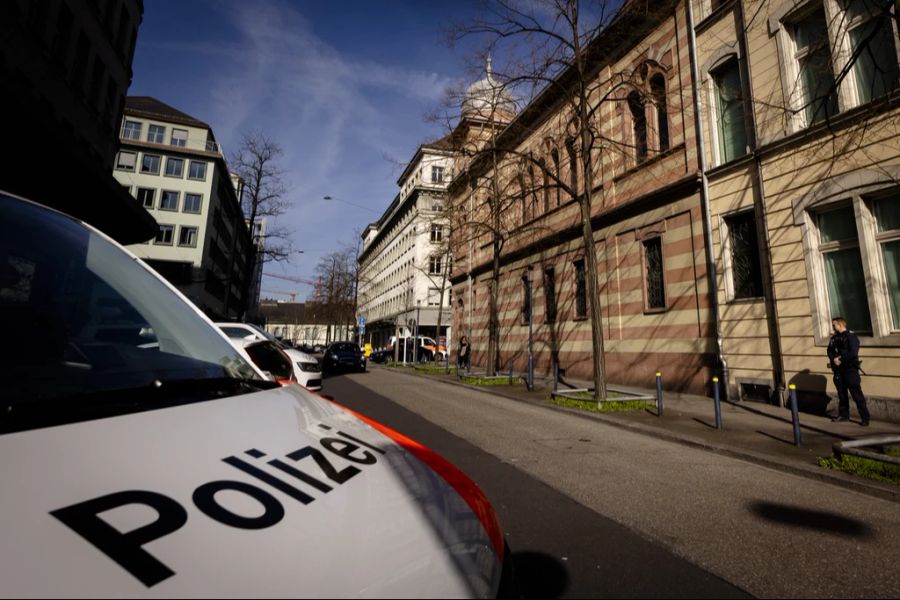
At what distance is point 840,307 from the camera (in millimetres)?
9828

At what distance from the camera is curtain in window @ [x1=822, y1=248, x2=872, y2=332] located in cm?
943

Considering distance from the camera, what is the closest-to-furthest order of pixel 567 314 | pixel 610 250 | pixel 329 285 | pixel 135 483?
pixel 135 483, pixel 610 250, pixel 567 314, pixel 329 285

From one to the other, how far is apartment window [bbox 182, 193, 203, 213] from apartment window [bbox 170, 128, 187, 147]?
224 inches

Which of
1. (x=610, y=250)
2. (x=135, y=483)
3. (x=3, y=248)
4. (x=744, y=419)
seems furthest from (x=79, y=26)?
(x=744, y=419)

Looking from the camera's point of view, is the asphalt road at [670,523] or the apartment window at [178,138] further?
the apartment window at [178,138]

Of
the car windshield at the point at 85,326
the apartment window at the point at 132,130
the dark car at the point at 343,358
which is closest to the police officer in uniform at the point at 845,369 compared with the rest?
the car windshield at the point at 85,326

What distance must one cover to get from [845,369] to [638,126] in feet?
36.5

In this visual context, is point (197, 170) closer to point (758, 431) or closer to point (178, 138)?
point (178, 138)

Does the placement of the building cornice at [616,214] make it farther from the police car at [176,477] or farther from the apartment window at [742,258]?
the police car at [176,477]

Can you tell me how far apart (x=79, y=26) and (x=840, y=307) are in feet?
98.8

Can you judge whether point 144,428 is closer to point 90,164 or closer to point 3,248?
point 3,248

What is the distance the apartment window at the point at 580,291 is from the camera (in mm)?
18156

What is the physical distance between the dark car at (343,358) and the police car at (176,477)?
21280 millimetres

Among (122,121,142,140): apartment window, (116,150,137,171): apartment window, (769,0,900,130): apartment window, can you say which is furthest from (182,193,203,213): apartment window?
(769,0,900,130): apartment window
